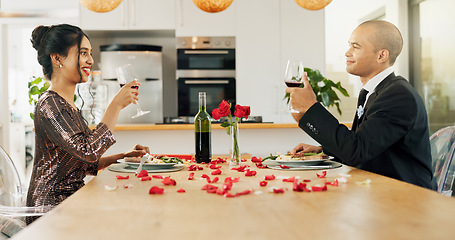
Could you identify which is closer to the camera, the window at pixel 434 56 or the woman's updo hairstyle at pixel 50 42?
the woman's updo hairstyle at pixel 50 42

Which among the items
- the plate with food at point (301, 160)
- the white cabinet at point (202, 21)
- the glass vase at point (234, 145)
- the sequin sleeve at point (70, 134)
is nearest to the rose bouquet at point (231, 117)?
the glass vase at point (234, 145)

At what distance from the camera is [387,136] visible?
1.70 metres

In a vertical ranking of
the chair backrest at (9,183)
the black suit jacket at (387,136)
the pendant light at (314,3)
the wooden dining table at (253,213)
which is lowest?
the chair backrest at (9,183)

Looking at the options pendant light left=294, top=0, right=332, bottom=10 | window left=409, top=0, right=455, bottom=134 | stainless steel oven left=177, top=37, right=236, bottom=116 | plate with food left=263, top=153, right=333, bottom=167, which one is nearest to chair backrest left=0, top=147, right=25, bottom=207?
plate with food left=263, top=153, right=333, bottom=167

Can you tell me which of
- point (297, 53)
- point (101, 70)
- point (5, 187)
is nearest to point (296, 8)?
point (297, 53)

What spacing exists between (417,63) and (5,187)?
15.9ft

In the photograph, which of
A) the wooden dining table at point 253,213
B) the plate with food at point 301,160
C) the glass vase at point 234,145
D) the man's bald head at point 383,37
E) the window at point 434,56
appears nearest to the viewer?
the wooden dining table at point 253,213

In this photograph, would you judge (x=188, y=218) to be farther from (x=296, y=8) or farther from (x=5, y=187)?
(x=296, y=8)

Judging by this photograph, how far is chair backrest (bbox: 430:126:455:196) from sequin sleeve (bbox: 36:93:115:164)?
4.41ft

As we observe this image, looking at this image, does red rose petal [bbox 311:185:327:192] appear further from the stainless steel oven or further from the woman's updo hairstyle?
the stainless steel oven

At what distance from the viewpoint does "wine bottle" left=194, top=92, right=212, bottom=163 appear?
6.50 feet

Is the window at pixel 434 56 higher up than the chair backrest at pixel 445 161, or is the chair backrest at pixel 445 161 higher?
the window at pixel 434 56

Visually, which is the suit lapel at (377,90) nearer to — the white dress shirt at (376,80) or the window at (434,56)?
the white dress shirt at (376,80)

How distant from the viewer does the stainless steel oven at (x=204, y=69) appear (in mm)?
5258
